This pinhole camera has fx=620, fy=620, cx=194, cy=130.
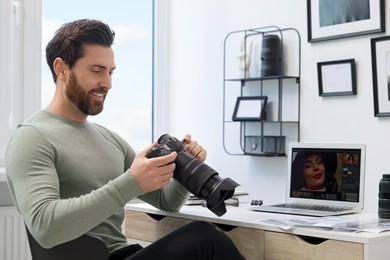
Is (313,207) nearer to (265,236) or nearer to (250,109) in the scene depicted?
(265,236)

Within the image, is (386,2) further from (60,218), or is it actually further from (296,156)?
(60,218)

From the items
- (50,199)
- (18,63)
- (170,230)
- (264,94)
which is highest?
(18,63)

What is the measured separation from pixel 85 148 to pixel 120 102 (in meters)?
1.80

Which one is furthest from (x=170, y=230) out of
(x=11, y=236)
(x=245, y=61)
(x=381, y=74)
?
(x=245, y=61)

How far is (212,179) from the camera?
1.67 m

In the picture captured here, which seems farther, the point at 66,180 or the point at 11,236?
the point at 11,236

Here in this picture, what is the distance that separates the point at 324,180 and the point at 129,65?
1757 mm

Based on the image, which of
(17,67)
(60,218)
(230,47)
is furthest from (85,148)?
(230,47)

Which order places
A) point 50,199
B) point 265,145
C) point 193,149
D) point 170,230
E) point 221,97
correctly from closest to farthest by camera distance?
point 50,199
point 193,149
point 170,230
point 265,145
point 221,97

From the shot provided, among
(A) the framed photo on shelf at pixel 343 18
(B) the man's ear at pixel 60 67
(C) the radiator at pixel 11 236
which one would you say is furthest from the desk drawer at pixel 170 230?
(A) the framed photo on shelf at pixel 343 18

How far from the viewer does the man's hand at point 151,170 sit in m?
1.61

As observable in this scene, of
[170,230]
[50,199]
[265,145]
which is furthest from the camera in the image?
[265,145]

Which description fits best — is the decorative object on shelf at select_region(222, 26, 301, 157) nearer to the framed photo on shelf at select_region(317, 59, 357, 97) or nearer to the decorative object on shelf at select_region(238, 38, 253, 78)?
the decorative object on shelf at select_region(238, 38, 253, 78)

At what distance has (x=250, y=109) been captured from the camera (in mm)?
3195
